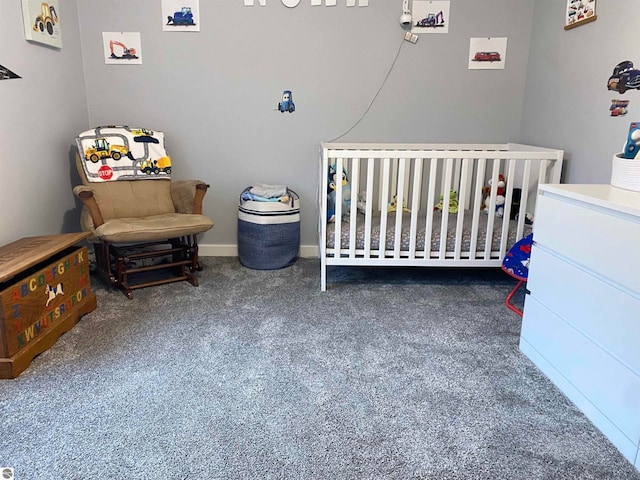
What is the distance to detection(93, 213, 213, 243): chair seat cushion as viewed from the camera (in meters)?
2.50

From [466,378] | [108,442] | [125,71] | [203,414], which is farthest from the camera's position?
[125,71]

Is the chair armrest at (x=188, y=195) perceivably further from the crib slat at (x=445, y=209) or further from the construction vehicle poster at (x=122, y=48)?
the crib slat at (x=445, y=209)

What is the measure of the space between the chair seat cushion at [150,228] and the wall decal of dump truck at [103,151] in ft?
1.35

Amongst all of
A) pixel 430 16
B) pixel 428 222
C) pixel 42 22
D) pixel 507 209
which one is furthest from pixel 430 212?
pixel 42 22

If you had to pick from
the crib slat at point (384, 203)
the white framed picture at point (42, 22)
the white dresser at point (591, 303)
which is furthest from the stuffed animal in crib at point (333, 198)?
the white framed picture at point (42, 22)

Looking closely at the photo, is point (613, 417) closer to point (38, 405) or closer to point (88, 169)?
point (38, 405)

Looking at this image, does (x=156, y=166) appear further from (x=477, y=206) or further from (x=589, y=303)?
(x=589, y=303)

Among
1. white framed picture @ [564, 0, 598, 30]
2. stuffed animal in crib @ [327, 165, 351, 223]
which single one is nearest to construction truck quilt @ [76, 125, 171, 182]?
stuffed animal in crib @ [327, 165, 351, 223]

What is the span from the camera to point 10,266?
1.82 metres

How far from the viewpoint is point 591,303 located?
62.0 inches

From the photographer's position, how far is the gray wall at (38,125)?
236 cm

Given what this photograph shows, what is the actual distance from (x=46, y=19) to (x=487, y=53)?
2.77 meters

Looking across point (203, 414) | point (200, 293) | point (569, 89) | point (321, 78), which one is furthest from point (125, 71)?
point (569, 89)

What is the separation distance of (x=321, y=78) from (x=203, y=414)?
2.39 meters
